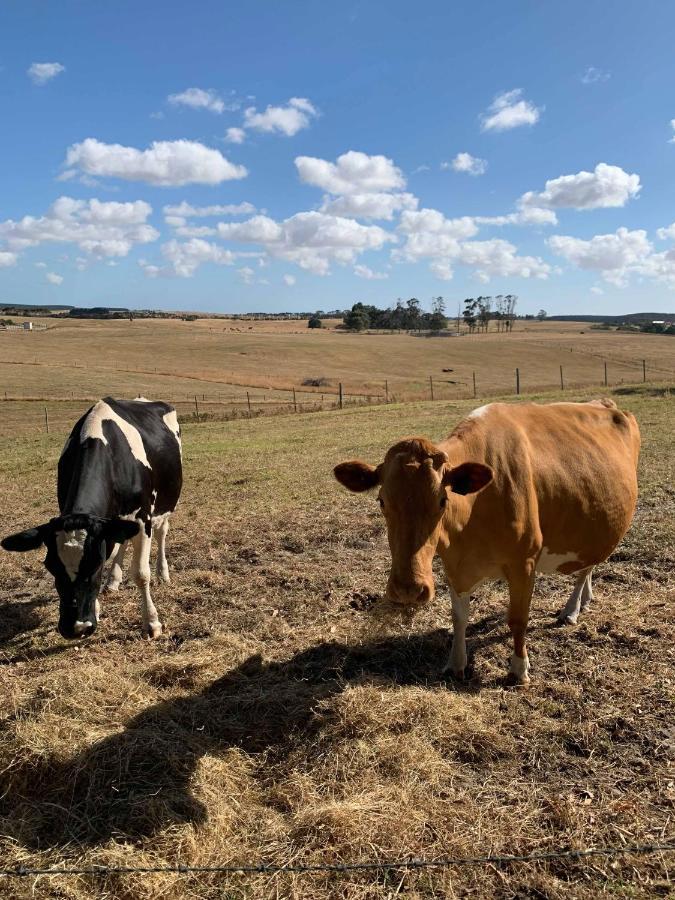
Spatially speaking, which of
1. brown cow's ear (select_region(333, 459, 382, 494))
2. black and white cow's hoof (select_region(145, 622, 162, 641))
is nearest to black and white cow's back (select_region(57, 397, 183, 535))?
black and white cow's hoof (select_region(145, 622, 162, 641))

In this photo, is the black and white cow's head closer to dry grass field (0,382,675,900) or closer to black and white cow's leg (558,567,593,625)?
dry grass field (0,382,675,900)

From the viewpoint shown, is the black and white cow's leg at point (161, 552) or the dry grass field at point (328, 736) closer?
the dry grass field at point (328, 736)

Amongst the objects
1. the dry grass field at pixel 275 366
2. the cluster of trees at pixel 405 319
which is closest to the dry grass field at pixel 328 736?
the dry grass field at pixel 275 366

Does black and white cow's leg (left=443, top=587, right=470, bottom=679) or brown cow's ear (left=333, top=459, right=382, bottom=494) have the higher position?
brown cow's ear (left=333, top=459, right=382, bottom=494)

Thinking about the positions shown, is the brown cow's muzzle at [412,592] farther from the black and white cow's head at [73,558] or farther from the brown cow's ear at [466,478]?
the black and white cow's head at [73,558]

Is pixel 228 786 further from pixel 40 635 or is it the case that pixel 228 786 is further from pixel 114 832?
pixel 40 635

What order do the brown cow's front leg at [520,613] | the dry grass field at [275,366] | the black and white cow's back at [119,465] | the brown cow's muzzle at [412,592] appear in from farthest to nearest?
the dry grass field at [275,366] → the black and white cow's back at [119,465] → the brown cow's front leg at [520,613] → the brown cow's muzzle at [412,592]

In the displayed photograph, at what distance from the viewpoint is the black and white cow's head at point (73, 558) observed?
16.1 feet

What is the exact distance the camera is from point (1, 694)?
4648 mm

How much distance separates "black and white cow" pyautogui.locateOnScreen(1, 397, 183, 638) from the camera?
194 inches

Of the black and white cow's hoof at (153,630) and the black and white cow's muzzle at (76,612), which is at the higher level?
the black and white cow's muzzle at (76,612)

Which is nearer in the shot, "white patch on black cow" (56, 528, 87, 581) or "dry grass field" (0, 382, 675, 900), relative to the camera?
"dry grass field" (0, 382, 675, 900)

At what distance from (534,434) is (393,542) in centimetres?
199

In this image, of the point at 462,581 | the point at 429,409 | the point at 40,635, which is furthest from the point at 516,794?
the point at 429,409
